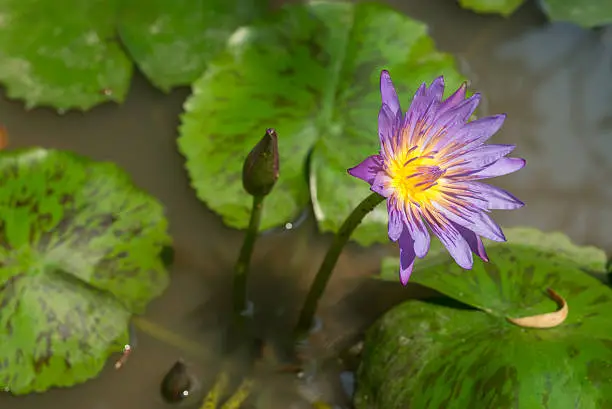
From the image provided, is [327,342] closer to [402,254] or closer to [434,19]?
[402,254]

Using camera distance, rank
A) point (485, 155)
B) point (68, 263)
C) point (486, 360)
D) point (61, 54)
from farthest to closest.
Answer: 1. point (61, 54)
2. point (68, 263)
3. point (486, 360)
4. point (485, 155)

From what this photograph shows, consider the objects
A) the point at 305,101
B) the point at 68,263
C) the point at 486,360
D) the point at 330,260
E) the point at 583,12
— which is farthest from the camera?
the point at 583,12

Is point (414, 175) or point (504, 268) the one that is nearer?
point (414, 175)

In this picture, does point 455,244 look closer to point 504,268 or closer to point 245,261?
point 504,268

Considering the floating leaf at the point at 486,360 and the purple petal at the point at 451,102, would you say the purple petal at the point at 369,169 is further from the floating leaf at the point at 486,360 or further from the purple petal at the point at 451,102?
the floating leaf at the point at 486,360

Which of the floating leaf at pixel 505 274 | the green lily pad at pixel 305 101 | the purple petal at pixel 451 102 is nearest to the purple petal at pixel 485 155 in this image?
the purple petal at pixel 451 102

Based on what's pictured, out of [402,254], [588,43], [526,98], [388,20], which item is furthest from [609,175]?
[402,254]

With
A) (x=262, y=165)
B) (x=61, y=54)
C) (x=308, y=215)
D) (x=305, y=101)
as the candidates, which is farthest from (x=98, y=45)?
(x=262, y=165)
